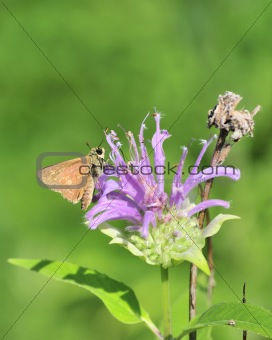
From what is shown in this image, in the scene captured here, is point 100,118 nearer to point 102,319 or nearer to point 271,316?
point 102,319

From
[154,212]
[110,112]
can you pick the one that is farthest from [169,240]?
[110,112]

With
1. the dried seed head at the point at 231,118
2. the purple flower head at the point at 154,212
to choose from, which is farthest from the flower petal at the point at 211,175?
the dried seed head at the point at 231,118

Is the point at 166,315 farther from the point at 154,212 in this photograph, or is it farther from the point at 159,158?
the point at 159,158

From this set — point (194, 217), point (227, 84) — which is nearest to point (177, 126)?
point (227, 84)

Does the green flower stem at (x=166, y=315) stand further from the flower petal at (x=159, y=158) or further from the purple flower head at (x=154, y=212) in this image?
the flower petal at (x=159, y=158)

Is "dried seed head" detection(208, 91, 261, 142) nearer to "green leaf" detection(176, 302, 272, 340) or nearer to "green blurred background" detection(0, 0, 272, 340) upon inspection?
"green leaf" detection(176, 302, 272, 340)
